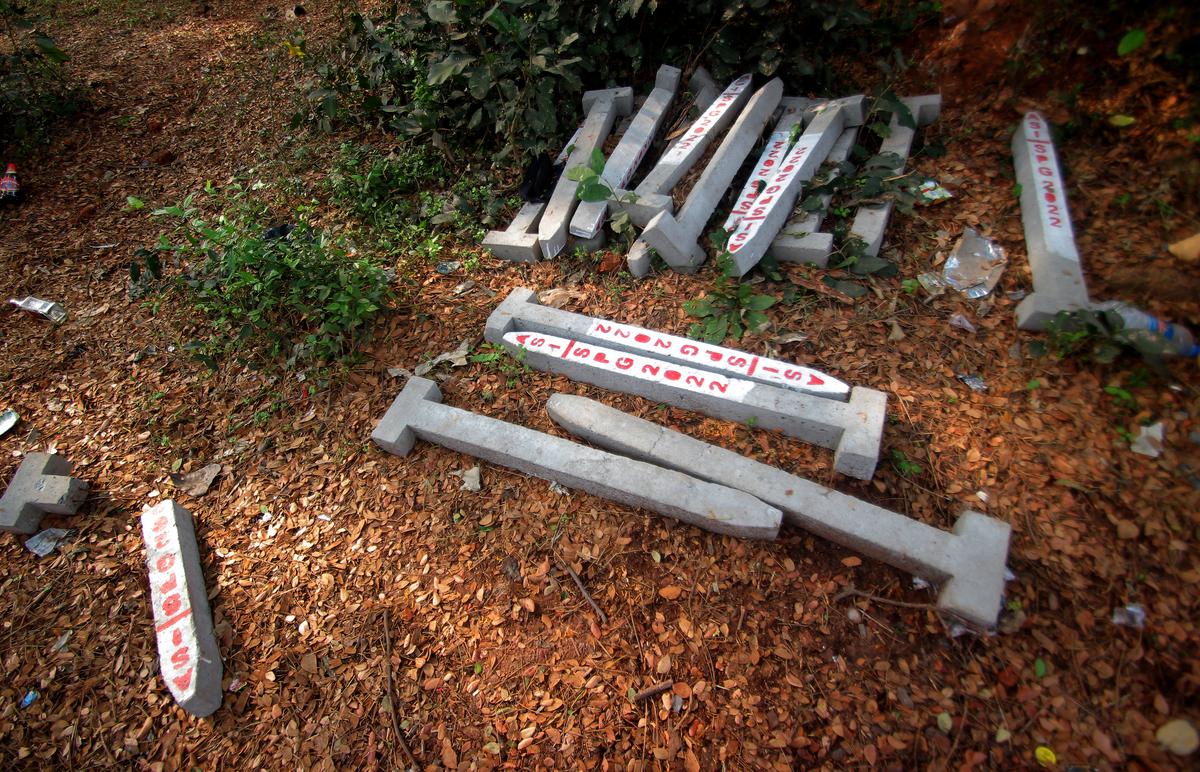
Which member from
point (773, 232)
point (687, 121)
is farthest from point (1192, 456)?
point (687, 121)

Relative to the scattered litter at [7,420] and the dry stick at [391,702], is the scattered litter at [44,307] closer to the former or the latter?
the scattered litter at [7,420]

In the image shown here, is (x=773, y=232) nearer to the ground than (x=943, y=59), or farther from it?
nearer to the ground

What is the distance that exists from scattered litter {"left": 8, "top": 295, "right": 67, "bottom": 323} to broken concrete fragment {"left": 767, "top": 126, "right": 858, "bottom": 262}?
5.34 metres

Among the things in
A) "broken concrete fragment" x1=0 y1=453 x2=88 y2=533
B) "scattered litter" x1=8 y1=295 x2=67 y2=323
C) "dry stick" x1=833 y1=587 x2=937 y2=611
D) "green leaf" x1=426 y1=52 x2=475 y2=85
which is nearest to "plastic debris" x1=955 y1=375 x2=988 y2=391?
"dry stick" x1=833 y1=587 x2=937 y2=611

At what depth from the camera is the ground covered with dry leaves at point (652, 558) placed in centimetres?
231

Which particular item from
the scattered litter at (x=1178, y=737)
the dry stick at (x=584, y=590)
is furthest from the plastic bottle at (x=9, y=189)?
the scattered litter at (x=1178, y=737)

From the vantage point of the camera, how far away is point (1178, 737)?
2.05 meters

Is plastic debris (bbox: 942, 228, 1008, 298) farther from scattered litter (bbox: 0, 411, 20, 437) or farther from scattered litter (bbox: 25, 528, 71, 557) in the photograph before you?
scattered litter (bbox: 0, 411, 20, 437)

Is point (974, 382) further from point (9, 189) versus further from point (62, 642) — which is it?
point (9, 189)

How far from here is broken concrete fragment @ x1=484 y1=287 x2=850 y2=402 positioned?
2.98 m

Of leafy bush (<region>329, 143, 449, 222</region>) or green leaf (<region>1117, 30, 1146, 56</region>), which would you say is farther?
leafy bush (<region>329, 143, 449, 222</region>)

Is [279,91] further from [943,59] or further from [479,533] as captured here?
[943,59]

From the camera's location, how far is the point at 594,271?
3.97 meters

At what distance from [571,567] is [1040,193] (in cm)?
351
